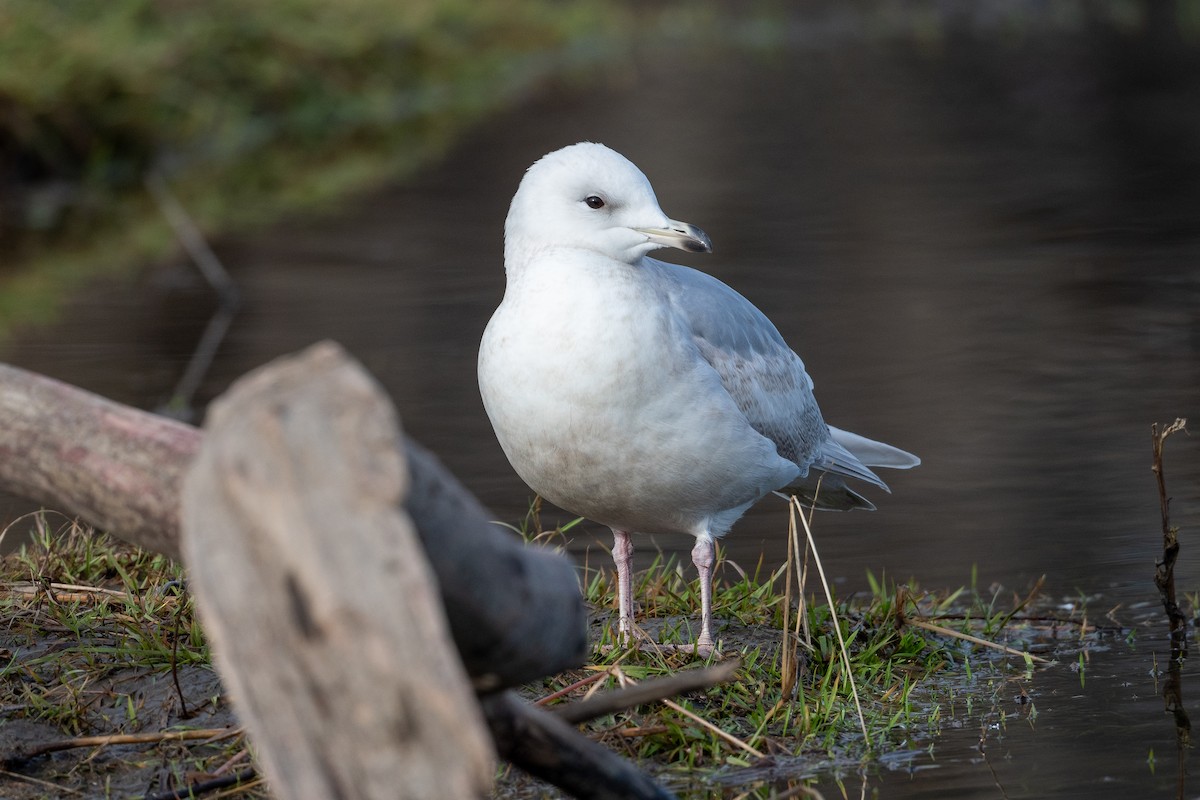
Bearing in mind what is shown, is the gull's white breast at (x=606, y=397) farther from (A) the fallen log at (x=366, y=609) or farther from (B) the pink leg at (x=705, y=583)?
(A) the fallen log at (x=366, y=609)

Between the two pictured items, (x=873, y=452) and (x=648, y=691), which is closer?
(x=648, y=691)

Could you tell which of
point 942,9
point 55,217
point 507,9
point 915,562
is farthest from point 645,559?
→ point 942,9

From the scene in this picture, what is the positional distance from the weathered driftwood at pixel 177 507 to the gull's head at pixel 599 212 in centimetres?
153

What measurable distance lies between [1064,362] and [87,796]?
5483 millimetres

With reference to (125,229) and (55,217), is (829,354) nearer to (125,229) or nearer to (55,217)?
(125,229)

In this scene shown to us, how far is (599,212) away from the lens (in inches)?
176

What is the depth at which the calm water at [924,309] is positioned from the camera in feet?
17.8

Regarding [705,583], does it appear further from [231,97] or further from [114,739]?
[231,97]

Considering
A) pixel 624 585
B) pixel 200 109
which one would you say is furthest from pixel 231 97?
pixel 624 585

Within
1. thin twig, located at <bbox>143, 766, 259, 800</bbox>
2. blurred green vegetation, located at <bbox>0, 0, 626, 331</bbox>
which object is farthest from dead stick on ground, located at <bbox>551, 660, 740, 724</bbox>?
blurred green vegetation, located at <bbox>0, 0, 626, 331</bbox>

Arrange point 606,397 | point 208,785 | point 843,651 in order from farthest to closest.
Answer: point 843,651
point 606,397
point 208,785

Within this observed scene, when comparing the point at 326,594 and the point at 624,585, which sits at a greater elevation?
the point at 326,594

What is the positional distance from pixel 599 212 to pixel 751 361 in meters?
0.59

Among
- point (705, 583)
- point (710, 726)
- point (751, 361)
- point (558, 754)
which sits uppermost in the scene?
point (751, 361)
